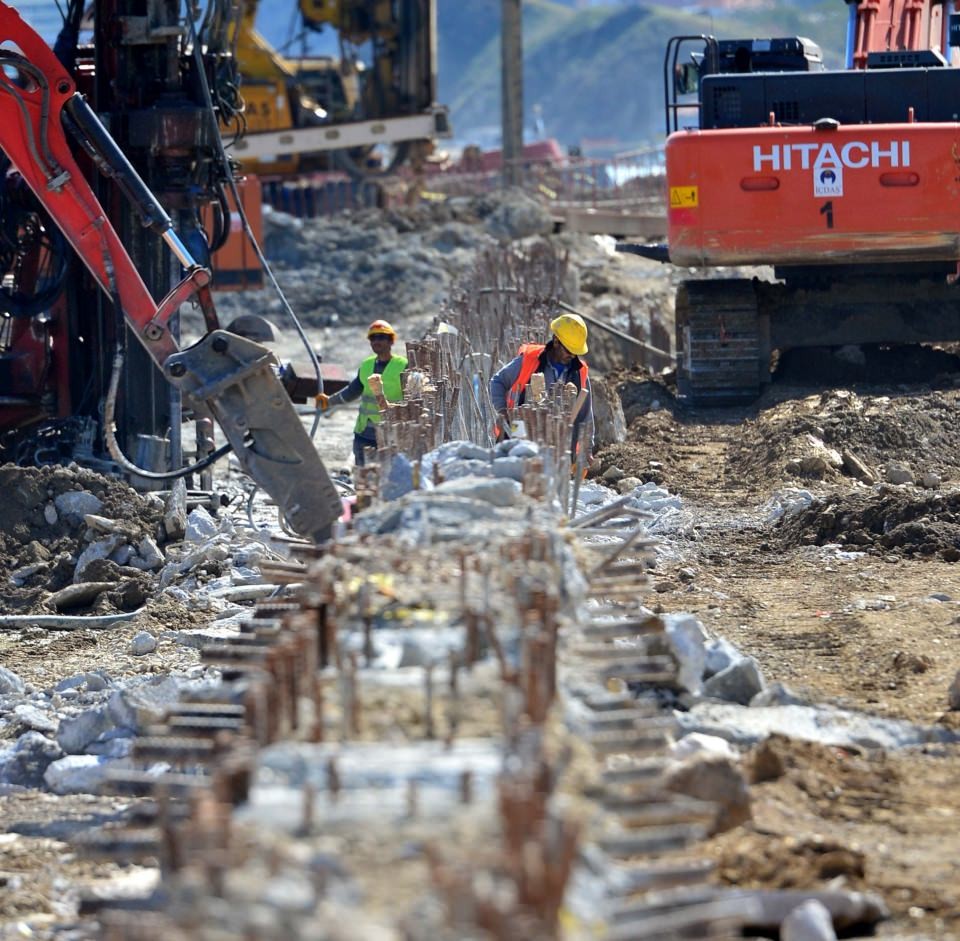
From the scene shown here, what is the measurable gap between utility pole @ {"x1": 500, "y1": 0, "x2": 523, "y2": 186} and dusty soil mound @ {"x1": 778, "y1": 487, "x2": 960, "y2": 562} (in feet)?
66.3

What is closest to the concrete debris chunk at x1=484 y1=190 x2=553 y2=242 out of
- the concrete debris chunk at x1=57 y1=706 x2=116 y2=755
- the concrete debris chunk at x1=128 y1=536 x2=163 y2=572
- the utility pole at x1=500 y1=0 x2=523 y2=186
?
the utility pole at x1=500 y1=0 x2=523 y2=186

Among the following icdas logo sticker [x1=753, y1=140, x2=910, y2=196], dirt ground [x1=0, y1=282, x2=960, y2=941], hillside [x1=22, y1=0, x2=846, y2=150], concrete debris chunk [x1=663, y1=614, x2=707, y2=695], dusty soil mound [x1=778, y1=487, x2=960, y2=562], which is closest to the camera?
dirt ground [x1=0, y1=282, x2=960, y2=941]

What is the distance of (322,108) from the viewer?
34.9 metres

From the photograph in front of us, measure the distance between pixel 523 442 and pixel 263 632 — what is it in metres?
1.90

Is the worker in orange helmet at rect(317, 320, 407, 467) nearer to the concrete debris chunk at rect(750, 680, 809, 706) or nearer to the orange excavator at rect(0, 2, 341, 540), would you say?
the orange excavator at rect(0, 2, 341, 540)

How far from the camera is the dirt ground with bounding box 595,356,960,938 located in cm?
536

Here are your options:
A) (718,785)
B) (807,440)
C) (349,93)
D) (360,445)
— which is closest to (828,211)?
(807,440)

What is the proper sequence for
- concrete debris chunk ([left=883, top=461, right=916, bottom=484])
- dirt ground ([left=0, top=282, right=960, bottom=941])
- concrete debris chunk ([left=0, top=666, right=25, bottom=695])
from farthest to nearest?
concrete debris chunk ([left=883, top=461, right=916, bottom=484])
concrete debris chunk ([left=0, top=666, right=25, bottom=695])
dirt ground ([left=0, top=282, right=960, bottom=941])

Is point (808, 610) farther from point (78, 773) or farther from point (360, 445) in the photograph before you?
point (78, 773)

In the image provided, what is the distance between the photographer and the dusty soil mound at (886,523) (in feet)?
32.9

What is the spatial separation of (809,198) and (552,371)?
14.8 feet

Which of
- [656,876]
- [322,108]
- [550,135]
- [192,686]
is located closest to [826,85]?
[192,686]

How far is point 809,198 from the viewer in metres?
13.7

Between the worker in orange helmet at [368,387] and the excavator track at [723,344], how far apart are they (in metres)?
4.34
